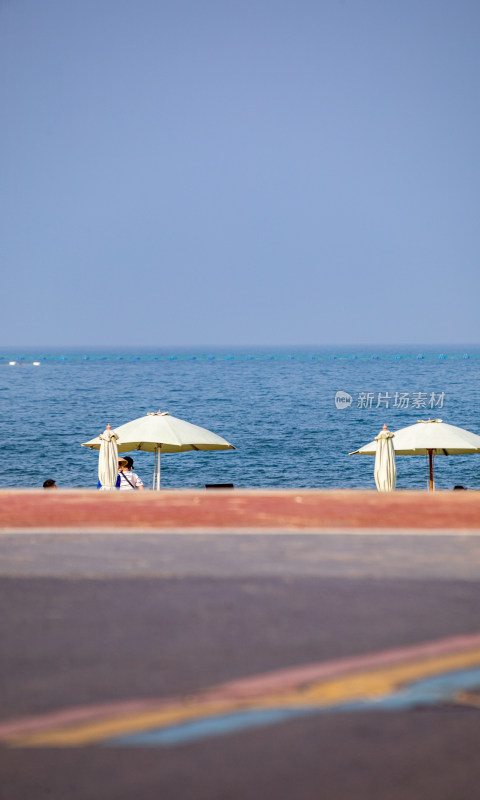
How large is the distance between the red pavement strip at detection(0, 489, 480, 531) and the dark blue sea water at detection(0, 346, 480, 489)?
109ft

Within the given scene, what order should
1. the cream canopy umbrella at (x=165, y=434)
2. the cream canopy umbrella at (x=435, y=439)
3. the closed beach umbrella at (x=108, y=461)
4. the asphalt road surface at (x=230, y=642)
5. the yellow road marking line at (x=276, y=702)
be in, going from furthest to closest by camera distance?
the cream canopy umbrella at (x=435, y=439)
the cream canopy umbrella at (x=165, y=434)
the closed beach umbrella at (x=108, y=461)
the yellow road marking line at (x=276, y=702)
the asphalt road surface at (x=230, y=642)

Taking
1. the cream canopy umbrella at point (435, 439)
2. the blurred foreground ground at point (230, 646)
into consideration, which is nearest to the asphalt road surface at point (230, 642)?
the blurred foreground ground at point (230, 646)

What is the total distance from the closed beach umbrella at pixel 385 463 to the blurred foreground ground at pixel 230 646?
28.6 ft

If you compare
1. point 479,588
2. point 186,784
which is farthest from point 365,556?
point 186,784

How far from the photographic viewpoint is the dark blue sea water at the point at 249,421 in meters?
50.2

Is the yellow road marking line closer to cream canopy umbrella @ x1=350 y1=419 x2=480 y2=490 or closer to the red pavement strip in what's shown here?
the red pavement strip

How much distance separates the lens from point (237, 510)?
11078mm

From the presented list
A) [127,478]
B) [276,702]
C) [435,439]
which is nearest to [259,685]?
[276,702]

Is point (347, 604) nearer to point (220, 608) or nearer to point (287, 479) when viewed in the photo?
point (220, 608)

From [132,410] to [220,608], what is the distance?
87320mm

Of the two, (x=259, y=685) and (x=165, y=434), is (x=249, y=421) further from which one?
(x=259, y=685)

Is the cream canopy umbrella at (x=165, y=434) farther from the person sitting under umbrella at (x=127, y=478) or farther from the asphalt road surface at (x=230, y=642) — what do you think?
the asphalt road surface at (x=230, y=642)

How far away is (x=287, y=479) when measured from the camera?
49.0 metres

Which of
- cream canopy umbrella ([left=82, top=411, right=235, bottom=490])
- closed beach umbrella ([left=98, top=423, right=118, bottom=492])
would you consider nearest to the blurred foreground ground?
closed beach umbrella ([left=98, top=423, right=118, bottom=492])
